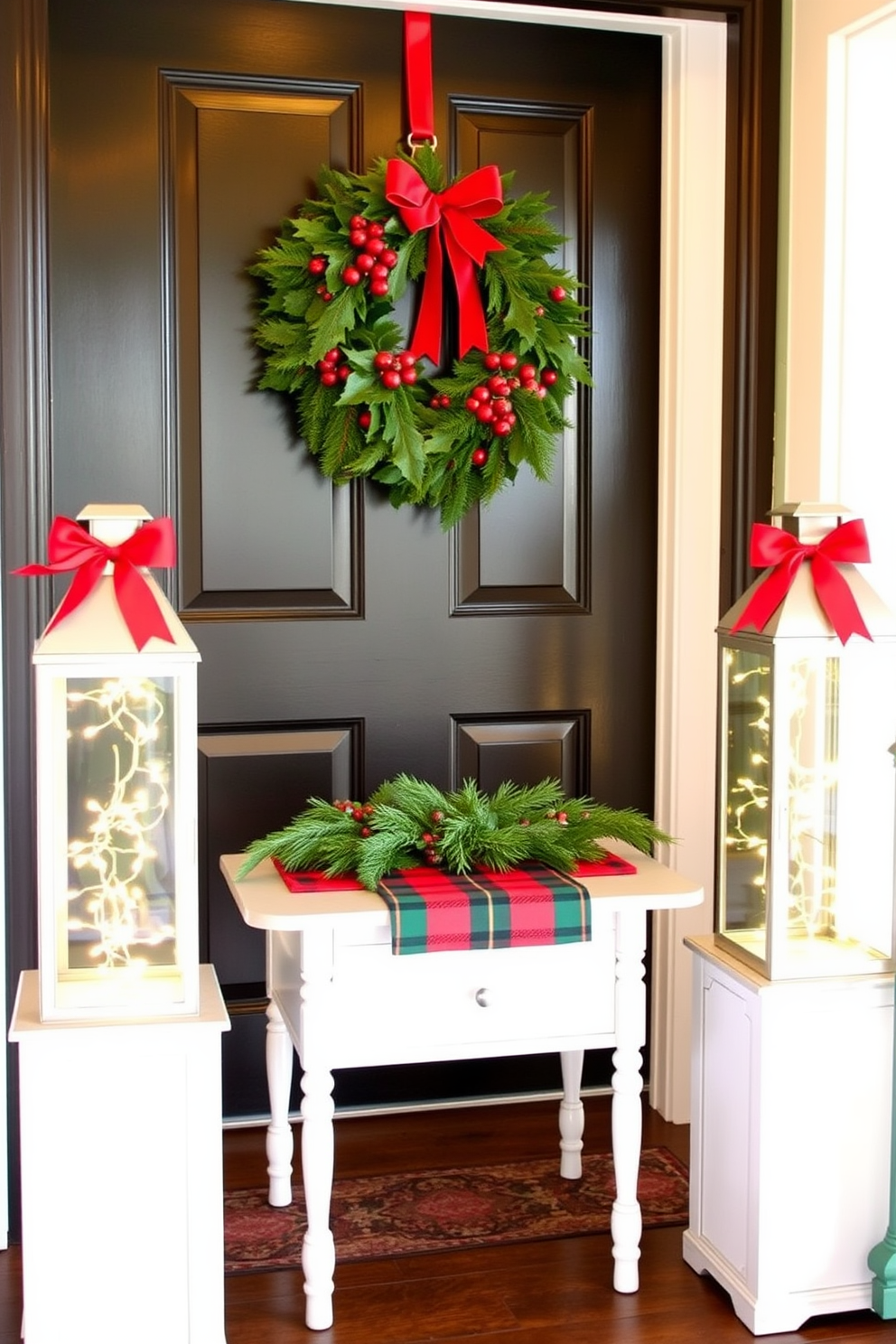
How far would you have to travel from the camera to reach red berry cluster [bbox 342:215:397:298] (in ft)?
8.58

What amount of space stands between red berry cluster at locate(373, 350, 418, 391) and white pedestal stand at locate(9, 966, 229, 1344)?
1159mm

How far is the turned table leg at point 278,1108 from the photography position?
2.54m

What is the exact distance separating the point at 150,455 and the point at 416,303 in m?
0.55

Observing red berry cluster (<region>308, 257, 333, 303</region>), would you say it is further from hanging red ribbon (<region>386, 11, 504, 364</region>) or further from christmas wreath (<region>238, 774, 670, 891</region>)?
christmas wreath (<region>238, 774, 670, 891</region>)

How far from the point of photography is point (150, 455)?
8.96 ft

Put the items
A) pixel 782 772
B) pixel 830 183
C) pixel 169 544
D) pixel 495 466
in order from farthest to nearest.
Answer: pixel 495 466, pixel 830 183, pixel 782 772, pixel 169 544

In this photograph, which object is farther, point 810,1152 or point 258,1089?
point 258,1089

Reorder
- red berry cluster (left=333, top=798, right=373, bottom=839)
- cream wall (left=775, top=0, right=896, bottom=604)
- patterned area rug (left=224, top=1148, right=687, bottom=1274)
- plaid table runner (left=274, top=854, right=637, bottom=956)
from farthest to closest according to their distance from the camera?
cream wall (left=775, top=0, right=896, bottom=604), patterned area rug (left=224, top=1148, right=687, bottom=1274), red berry cluster (left=333, top=798, right=373, bottom=839), plaid table runner (left=274, top=854, right=637, bottom=956)

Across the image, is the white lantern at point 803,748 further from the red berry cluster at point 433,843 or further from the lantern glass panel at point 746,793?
the red berry cluster at point 433,843

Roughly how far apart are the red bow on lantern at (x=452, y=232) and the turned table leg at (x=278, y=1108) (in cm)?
120

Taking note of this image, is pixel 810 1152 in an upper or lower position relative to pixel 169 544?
lower

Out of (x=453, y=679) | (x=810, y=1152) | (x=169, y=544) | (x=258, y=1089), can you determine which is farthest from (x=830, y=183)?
(x=258, y=1089)

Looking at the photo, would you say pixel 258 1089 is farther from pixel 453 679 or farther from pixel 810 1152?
pixel 810 1152

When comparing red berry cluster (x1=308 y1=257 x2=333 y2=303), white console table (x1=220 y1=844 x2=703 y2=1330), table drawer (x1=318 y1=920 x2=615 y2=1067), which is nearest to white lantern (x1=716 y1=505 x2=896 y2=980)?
white console table (x1=220 y1=844 x2=703 y2=1330)
